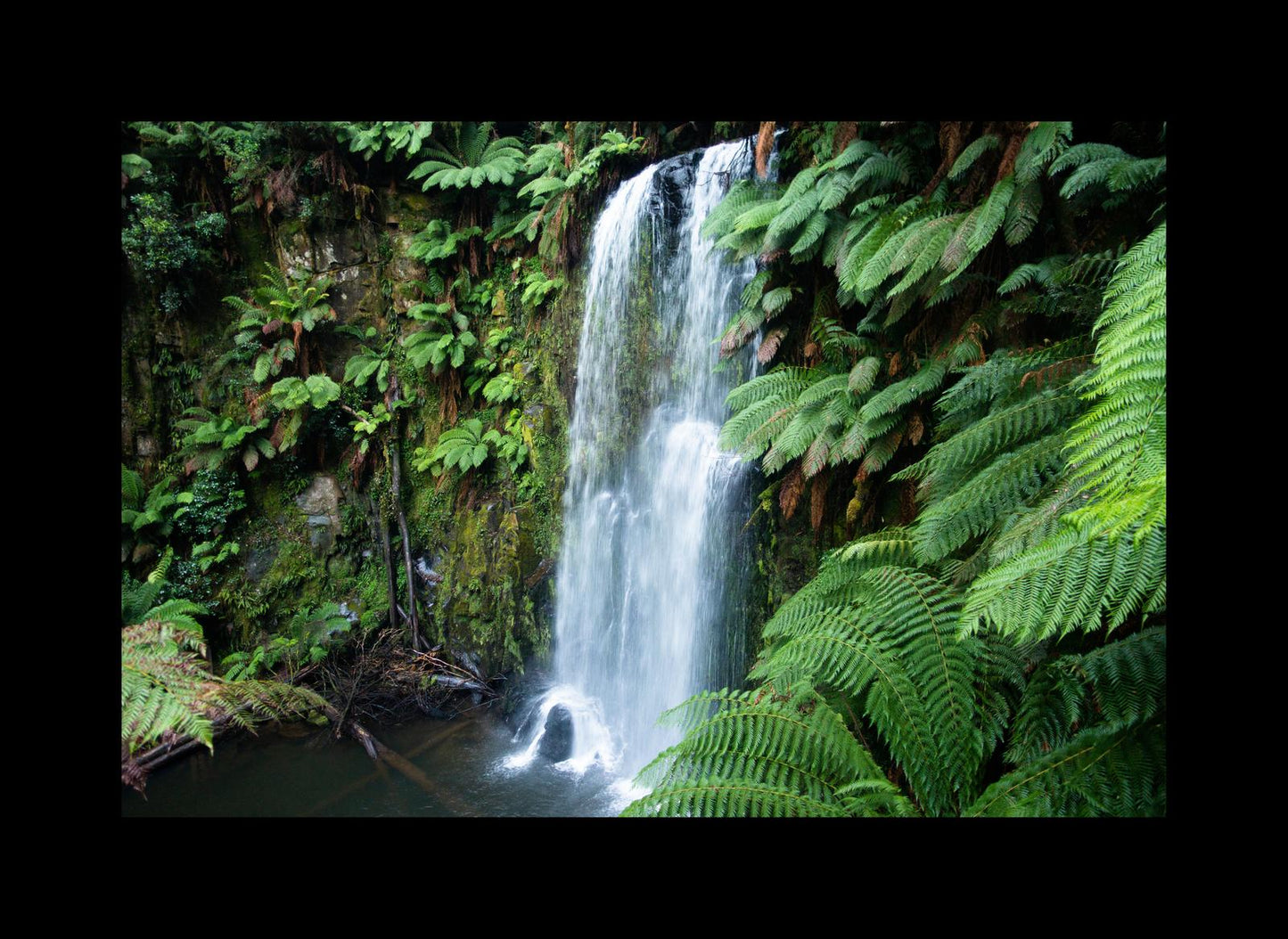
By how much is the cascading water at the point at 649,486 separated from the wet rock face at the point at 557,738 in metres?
0.03

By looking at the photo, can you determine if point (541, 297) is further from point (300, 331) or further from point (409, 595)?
point (409, 595)

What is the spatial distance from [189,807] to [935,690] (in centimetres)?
552

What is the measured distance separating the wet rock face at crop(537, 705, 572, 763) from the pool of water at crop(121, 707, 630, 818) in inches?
4.3

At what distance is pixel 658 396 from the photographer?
5152 mm

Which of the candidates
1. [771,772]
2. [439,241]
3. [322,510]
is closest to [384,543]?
[322,510]

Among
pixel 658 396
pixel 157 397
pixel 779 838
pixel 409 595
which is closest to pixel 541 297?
pixel 658 396

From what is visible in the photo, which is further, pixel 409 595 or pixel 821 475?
pixel 409 595

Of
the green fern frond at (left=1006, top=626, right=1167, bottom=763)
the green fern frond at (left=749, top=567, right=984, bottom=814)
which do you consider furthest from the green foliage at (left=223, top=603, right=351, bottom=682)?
the green fern frond at (left=1006, top=626, right=1167, bottom=763)

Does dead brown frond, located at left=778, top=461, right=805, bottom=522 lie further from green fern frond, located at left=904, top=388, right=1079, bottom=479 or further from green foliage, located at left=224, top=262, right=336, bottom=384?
green foliage, located at left=224, top=262, right=336, bottom=384

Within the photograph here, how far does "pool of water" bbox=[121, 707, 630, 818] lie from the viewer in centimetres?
439

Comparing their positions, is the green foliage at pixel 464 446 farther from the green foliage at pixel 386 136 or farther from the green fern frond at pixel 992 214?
the green fern frond at pixel 992 214

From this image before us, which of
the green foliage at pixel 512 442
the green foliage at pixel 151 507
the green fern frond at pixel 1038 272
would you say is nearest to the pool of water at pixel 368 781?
the green foliage at pixel 512 442

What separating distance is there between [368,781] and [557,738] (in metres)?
1.57

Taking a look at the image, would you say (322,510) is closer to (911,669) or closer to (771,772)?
(771,772)
